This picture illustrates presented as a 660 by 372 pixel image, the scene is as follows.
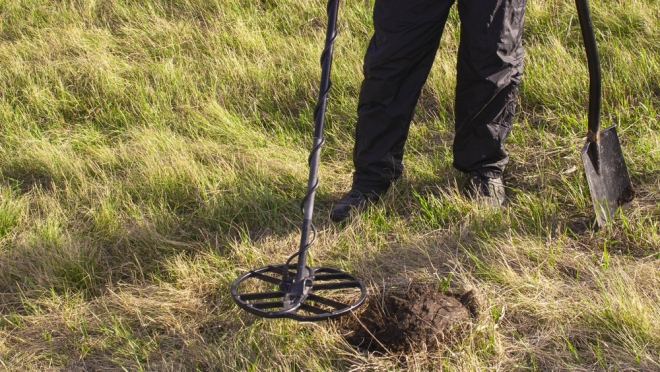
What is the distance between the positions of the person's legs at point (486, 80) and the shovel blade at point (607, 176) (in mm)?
385

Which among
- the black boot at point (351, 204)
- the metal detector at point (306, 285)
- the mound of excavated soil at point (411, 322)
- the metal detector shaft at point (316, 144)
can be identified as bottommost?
the mound of excavated soil at point (411, 322)

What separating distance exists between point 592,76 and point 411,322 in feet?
4.33

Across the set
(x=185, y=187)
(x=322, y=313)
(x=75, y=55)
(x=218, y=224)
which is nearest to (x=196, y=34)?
(x=75, y=55)

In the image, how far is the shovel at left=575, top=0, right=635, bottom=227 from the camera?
2.92 metres

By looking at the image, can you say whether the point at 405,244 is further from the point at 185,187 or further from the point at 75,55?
the point at 75,55

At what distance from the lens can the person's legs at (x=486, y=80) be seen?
2.94m

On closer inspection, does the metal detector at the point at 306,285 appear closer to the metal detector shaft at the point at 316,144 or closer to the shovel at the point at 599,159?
the metal detector shaft at the point at 316,144

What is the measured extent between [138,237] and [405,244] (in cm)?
114

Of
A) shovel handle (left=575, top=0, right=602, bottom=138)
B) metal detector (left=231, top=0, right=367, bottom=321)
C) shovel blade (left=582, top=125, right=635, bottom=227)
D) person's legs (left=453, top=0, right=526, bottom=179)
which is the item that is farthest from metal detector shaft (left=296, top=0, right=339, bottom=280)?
shovel blade (left=582, top=125, right=635, bottom=227)

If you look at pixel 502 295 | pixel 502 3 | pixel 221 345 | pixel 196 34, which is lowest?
pixel 221 345

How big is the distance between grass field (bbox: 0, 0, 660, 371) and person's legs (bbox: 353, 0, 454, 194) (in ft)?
0.60

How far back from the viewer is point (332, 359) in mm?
2400

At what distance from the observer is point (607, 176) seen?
121 inches

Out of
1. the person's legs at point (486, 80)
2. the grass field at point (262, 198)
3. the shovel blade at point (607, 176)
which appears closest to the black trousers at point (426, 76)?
the person's legs at point (486, 80)
